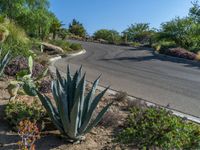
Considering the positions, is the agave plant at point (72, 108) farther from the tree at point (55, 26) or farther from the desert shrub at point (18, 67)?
the tree at point (55, 26)

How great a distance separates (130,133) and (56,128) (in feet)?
4.64

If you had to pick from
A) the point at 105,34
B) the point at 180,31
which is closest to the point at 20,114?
the point at 180,31

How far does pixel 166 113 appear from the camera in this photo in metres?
6.68

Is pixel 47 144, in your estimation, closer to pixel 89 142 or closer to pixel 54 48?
pixel 89 142

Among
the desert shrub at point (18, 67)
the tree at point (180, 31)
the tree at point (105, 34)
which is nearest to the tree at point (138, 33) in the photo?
the tree at point (105, 34)

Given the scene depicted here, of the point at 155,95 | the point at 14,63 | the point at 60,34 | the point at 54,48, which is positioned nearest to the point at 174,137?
the point at 155,95

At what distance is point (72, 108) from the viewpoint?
5117 mm

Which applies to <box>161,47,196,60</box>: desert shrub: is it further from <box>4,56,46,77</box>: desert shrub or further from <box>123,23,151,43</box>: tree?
<box>123,23,151,43</box>: tree

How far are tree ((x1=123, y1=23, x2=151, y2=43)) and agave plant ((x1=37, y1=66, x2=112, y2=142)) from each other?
156 ft

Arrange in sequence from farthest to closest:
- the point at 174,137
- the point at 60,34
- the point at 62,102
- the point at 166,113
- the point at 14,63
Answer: the point at 60,34 → the point at 14,63 → the point at 166,113 → the point at 62,102 → the point at 174,137

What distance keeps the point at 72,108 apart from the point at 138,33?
50.9 meters

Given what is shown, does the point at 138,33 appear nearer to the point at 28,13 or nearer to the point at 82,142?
the point at 28,13

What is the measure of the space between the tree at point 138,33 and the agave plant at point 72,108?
4740 centimetres

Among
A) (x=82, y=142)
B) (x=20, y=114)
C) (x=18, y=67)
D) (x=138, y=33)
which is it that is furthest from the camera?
(x=138, y=33)
